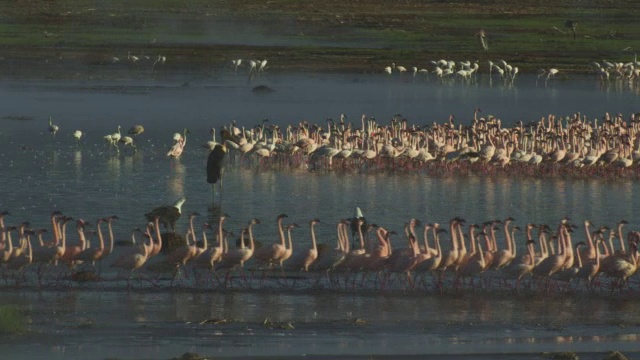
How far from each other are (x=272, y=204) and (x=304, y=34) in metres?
52.1

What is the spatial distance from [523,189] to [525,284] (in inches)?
347

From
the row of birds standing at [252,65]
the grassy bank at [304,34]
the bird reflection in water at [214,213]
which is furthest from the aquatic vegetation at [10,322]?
the row of birds standing at [252,65]

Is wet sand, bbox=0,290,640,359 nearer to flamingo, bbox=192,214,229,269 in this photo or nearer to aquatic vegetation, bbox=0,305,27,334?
aquatic vegetation, bbox=0,305,27,334

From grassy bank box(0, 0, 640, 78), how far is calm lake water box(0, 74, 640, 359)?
976 centimetres

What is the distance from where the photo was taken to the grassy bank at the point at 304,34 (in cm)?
5888

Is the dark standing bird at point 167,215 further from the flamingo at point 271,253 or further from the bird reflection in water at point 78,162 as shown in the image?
the bird reflection in water at point 78,162

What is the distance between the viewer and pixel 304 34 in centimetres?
7438

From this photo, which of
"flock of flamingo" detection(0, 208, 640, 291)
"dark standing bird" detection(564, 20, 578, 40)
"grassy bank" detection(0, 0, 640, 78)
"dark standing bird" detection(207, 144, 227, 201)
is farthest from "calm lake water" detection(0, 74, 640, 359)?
"dark standing bird" detection(564, 20, 578, 40)

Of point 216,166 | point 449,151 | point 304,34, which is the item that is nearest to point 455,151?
point 449,151

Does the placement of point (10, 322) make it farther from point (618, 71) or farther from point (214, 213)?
point (618, 71)

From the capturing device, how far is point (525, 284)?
1689cm

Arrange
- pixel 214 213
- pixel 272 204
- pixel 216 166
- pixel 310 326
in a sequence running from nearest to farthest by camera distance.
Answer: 1. pixel 310 326
2. pixel 214 213
3. pixel 272 204
4. pixel 216 166

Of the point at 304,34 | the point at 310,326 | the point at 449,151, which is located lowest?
the point at 310,326

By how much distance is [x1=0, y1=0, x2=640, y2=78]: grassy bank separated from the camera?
58.9 meters
